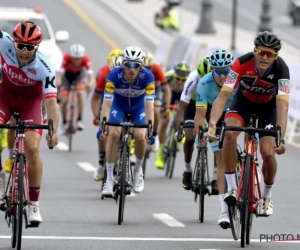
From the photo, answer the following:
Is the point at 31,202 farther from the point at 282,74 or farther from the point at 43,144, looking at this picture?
the point at 43,144

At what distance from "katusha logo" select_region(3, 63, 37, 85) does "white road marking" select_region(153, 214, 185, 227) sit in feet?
8.52

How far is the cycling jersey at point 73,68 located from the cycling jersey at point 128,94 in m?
7.88

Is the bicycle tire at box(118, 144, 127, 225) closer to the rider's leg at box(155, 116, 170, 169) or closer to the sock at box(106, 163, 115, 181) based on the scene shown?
the sock at box(106, 163, 115, 181)

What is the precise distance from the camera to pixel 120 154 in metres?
14.1

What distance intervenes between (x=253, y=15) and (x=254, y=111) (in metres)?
41.7

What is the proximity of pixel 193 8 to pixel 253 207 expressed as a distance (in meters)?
42.9

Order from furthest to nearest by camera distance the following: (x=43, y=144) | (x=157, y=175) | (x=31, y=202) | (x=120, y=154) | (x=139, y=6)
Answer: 1. (x=139, y=6)
2. (x=43, y=144)
3. (x=157, y=175)
4. (x=120, y=154)
5. (x=31, y=202)

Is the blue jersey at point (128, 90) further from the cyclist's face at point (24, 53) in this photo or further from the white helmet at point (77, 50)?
the white helmet at point (77, 50)

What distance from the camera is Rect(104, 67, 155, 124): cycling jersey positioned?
14.3 metres

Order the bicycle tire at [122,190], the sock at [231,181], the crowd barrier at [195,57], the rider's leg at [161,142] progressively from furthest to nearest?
the crowd barrier at [195,57]
the rider's leg at [161,142]
the bicycle tire at [122,190]
the sock at [231,181]

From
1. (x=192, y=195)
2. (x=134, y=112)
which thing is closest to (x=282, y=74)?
(x=134, y=112)

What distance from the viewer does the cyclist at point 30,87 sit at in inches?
436

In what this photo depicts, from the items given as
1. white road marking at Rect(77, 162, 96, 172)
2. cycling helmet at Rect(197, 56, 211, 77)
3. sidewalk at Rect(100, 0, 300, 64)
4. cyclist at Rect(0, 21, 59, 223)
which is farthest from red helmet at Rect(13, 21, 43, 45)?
sidewalk at Rect(100, 0, 300, 64)

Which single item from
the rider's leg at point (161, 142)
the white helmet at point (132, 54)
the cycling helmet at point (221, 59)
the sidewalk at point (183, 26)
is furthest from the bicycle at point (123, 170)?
the sidewalk at point (183, 26)
